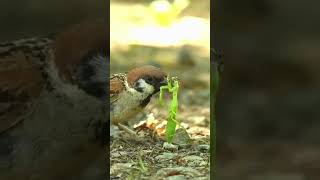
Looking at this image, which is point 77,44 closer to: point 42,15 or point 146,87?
point 42,15

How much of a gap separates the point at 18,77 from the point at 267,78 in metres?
0.63

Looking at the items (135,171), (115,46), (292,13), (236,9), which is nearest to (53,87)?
(115,46)

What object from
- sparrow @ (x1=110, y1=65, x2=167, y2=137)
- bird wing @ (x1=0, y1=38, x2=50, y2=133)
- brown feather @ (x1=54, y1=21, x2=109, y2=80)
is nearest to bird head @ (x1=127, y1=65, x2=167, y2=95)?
sparrow @ (x1=110, y1=65, x2=167, y2=137)

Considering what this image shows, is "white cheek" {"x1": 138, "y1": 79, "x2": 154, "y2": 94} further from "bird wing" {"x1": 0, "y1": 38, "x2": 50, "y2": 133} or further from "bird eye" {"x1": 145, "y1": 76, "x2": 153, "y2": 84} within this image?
"bird wing" {"x1": 0, "y1": 38, "x2": 50, "y2": 133}

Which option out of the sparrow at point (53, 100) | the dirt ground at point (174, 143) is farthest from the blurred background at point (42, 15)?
the dirt ground at point (174, 143)

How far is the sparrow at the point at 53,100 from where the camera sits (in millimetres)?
1265

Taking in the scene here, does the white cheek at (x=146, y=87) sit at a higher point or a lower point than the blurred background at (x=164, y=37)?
lower

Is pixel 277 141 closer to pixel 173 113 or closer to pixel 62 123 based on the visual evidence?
pixel 173 113

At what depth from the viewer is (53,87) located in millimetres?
1271

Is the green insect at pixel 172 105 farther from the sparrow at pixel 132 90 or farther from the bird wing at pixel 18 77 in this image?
→ the bird wing at pixel 18 77

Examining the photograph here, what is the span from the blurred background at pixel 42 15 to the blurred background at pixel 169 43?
0.19ft

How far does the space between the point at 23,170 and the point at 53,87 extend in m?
0.23

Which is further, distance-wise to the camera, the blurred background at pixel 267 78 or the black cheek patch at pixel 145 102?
the black cheek patch at pixel 145 102

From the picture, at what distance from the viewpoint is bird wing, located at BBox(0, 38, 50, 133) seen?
127 centimetres
